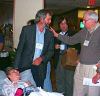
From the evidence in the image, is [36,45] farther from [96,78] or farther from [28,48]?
[96,78]

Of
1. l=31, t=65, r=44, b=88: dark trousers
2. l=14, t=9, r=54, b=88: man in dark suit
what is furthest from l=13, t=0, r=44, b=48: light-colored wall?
l=31, t=65, r=44, b=88: dark trousers

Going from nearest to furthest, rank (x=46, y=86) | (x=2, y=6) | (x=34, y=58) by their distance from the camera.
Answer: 1. (x=34, y=58)
2. (x=46, y=86)
3. (x=2, y=6)

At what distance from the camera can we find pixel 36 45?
182 inches

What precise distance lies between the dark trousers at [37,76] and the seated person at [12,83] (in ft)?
0.83

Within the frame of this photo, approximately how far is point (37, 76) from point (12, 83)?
0.41 meters

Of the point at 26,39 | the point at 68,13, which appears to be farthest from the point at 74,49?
the point at 68,13

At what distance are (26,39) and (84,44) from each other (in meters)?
0.77

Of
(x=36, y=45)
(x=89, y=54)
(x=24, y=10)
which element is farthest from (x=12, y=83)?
(x=24, y=10)

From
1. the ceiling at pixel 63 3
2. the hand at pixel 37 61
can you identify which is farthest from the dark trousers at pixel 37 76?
the ceiling at pixel 63 3

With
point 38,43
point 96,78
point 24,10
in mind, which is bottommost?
point 96,78

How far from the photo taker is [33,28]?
4602 mm

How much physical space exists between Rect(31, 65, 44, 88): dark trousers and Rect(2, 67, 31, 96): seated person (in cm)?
25

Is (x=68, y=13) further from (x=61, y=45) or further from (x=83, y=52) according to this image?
(x=83, y=52)

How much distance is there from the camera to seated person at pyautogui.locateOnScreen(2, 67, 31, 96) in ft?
14.6
